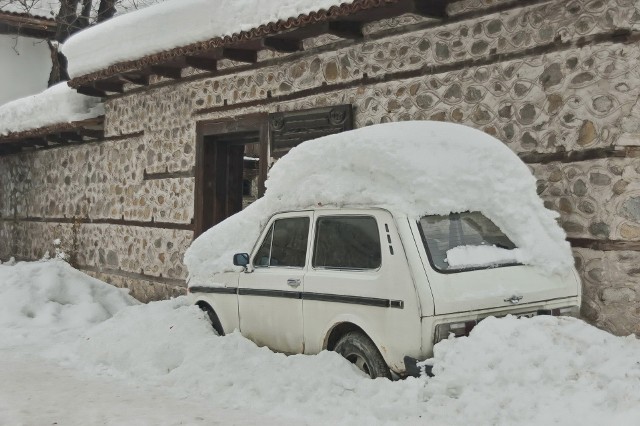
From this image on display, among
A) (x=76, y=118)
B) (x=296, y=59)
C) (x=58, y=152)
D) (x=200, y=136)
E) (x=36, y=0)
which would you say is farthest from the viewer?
(x=36, y=0)

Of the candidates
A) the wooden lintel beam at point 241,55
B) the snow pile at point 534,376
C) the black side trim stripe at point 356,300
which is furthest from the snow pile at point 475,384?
the wooden lintel beam at point 241,55

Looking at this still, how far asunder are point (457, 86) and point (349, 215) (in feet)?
8.22

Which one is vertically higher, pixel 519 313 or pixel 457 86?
pixel 457 86

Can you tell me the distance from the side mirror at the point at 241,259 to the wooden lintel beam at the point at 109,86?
262 inches

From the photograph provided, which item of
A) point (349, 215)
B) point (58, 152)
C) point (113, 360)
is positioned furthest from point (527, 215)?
point (58, 152)

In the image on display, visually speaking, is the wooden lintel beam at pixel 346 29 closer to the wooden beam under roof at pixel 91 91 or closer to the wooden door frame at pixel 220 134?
the wooden door frame at pixel 220 134

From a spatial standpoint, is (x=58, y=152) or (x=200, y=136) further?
(x=58, y=152)

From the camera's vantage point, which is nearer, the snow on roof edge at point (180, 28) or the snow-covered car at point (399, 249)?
the snow-covered car at point (399, 249)

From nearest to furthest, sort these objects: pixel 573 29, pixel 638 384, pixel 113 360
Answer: pixel 638 384 → pixel 573 29 → pixel 113 360

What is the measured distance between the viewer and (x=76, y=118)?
12.1 meters

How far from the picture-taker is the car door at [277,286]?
543cm

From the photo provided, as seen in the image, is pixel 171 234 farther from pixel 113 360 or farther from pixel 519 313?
pixel 519 313

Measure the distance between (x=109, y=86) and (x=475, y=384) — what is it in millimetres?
9311

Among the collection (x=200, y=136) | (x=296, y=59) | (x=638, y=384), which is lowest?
(x=638, y=384)
